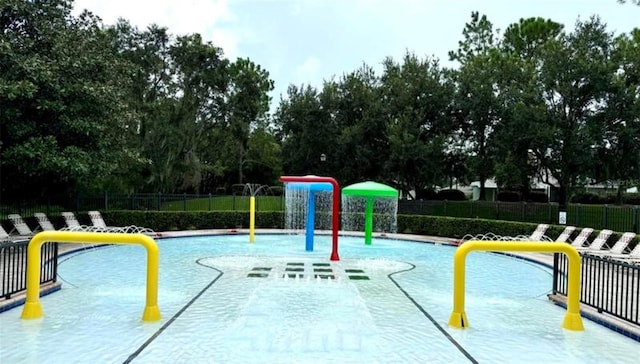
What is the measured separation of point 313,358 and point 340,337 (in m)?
0.94

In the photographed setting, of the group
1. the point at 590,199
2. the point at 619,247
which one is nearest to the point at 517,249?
the point at 619,247

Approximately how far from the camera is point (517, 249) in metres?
7.34

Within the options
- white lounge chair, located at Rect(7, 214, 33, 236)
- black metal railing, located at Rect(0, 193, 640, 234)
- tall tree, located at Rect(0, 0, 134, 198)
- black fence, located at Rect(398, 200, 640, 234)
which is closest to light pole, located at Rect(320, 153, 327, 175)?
black metal railing, located at Rect(0, 193, 640, 234)

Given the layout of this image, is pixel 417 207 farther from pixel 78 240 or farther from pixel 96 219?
pixel 78 240

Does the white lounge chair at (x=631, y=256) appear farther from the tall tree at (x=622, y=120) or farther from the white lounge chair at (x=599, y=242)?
the tall tree at (x=622, y=120)

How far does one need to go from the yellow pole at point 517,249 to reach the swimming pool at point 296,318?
0.68ft

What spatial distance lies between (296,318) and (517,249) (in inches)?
135

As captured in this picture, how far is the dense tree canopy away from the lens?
576 inches

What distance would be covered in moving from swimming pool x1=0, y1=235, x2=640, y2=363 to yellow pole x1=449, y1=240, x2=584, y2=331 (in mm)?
208

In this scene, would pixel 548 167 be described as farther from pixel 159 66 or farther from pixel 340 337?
pixel 159 66

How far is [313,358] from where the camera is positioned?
5738 mm

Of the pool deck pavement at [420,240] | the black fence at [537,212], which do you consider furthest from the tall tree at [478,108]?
the pool deck pavement at [420,240]

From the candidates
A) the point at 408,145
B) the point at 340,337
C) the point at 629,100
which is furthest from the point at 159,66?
the point at 340,337

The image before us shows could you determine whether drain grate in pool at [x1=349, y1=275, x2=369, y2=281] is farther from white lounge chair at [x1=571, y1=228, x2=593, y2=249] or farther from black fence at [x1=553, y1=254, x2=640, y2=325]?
white lounge chair at [x1=571, y1=228, x2=593, y2=249]
